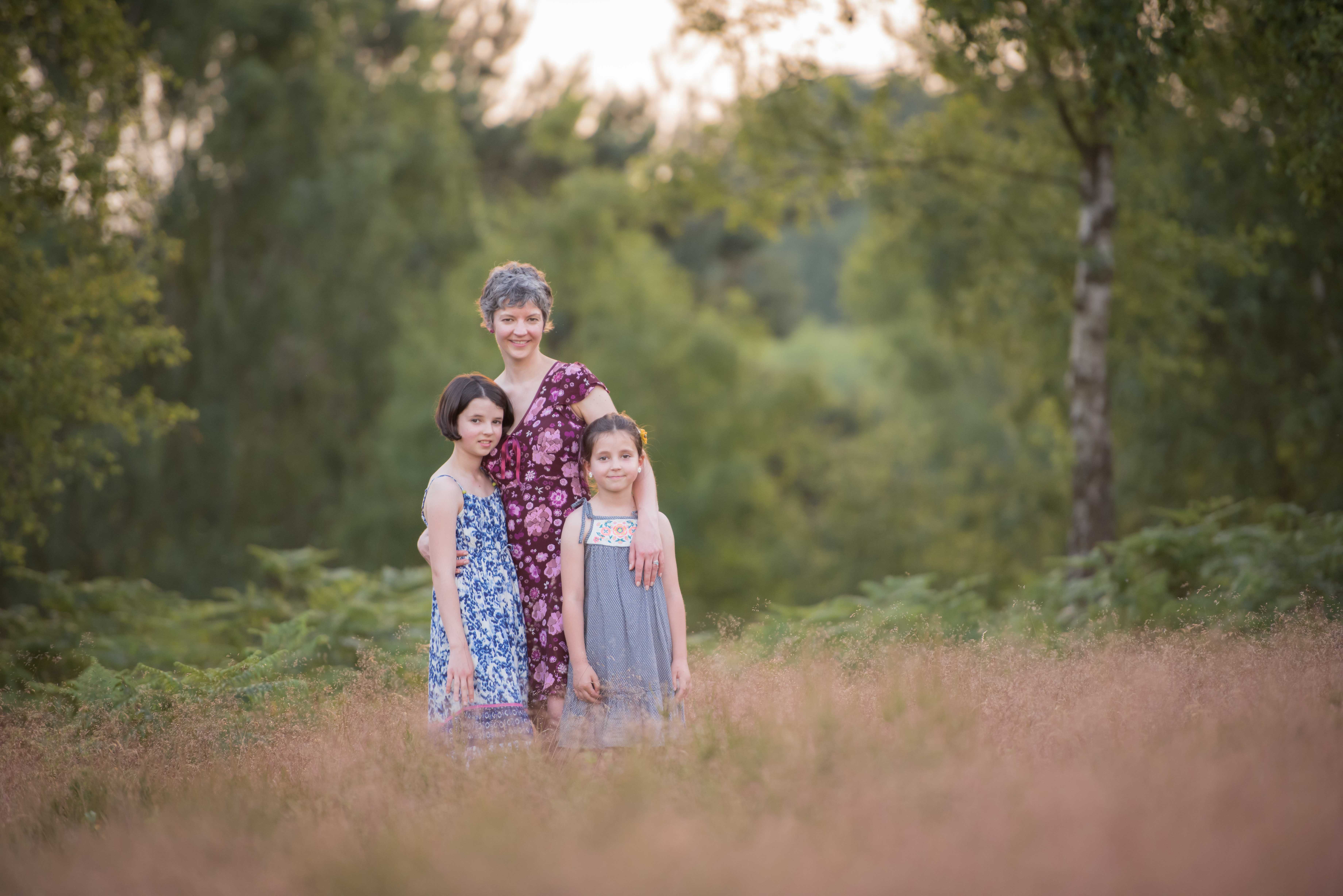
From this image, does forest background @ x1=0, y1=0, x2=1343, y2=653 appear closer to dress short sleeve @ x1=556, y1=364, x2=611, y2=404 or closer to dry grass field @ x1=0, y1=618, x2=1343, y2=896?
dry grass field @ x1=0, y1=618, x2=1343, y2=896

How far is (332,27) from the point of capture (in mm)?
22453

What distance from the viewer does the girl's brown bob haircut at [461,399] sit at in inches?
167

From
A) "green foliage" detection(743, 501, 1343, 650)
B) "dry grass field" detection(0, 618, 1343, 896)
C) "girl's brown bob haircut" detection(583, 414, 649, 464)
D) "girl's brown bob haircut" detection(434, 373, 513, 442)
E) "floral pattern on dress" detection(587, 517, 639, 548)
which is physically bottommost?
"green foliage" detection(743, 501, 1343, 650)

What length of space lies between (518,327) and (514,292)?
0.14m

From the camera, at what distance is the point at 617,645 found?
13.6ft

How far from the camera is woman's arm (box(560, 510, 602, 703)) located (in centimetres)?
407

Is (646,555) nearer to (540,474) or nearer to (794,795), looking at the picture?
(540,474)

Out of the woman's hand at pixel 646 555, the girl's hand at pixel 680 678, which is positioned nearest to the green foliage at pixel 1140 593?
the girl's hand at pixel 680 678

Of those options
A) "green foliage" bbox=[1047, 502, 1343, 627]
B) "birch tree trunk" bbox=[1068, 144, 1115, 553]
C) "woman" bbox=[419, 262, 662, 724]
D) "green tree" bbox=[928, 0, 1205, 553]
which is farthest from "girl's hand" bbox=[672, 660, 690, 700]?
"birch tree trunk" bbox=[1068, 144, 1115, 553]

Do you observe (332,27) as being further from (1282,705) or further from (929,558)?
(1282,705)

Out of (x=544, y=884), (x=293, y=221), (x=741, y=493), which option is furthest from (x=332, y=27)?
(x=544, y=884)

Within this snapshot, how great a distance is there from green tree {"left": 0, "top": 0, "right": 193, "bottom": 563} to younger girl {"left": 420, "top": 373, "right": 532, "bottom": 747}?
5868 millimetres

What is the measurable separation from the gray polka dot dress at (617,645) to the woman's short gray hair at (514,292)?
0.85 m

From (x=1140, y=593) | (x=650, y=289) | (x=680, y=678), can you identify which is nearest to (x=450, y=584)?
(x=680, y=678)
